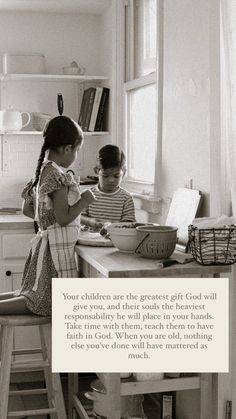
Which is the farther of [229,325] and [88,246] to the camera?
[88,246]

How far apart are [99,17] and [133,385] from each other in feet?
9.13

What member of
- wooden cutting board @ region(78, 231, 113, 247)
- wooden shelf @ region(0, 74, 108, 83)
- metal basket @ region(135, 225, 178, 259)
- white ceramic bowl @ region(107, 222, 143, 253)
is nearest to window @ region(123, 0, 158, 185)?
wooden shelf @ region(0, 74, 108, 83)

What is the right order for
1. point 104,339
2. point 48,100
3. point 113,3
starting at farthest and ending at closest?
point 48,100 < point 113,3 < point 104,339

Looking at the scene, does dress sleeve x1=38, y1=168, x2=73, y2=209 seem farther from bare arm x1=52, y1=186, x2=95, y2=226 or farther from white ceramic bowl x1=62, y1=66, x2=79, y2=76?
white ceramic bowl x1=62, y1=66, x2=79, y2=76

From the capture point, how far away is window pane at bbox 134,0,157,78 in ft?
11.8

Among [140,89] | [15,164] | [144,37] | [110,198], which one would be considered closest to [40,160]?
[110,198]

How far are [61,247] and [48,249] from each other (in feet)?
0.21

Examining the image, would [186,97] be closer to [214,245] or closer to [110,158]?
[110,158]

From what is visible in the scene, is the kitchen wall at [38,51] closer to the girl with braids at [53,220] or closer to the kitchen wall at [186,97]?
the kitchen wall at [186,97]

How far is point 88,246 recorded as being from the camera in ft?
8.91

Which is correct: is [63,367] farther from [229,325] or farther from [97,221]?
[97,221]

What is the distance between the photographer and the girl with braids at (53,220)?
2.63m

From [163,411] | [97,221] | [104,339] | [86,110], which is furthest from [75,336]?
[86,110]

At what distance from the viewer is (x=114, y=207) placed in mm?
3277
